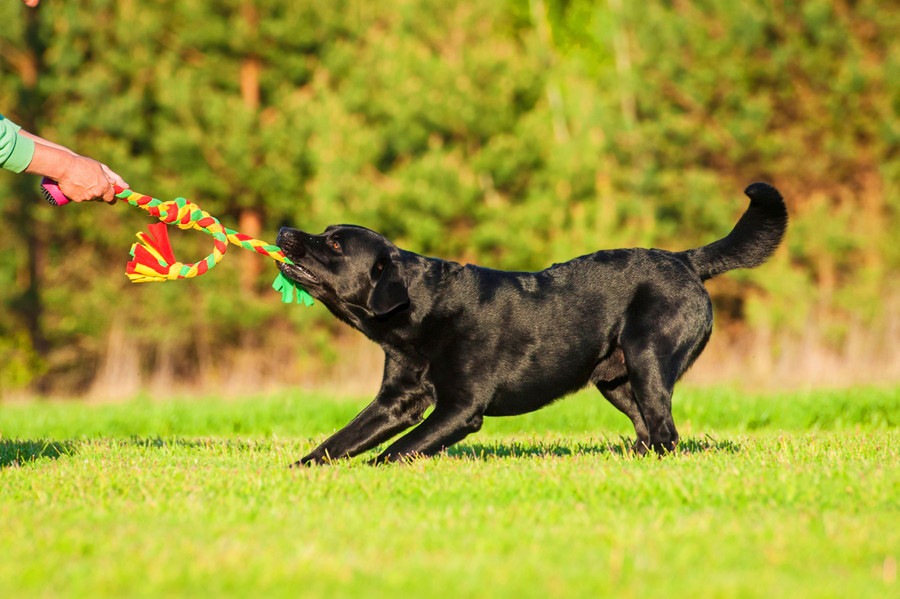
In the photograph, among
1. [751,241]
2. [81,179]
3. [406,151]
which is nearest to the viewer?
[81,179]

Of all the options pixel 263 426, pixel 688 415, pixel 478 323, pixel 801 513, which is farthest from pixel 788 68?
pixel 801 513

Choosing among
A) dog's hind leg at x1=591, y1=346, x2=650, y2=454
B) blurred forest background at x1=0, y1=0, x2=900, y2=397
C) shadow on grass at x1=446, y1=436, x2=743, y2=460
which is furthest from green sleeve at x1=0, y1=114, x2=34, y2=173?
blurred forest background at x1=0, y1=0, x2=900, y2=397

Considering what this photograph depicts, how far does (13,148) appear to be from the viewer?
526 cm

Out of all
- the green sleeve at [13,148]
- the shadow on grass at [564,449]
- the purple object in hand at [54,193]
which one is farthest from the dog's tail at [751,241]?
the green sleeve at [13,148]

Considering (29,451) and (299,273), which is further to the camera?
(29,451)

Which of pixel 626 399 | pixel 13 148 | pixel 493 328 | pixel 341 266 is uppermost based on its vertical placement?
pixel 13 148

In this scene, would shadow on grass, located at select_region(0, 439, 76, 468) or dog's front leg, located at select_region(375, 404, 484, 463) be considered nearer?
dog's front leg, located at select_region(375, 404, 484, 463)

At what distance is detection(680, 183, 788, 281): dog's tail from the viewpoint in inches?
257

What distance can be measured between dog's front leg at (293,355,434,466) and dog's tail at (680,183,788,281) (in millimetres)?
1931

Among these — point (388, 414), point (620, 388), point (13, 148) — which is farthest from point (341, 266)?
point (620, 388)

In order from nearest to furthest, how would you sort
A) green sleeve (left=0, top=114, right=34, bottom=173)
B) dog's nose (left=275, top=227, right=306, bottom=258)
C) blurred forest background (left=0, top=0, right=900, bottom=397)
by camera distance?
green sleeve (left=0, top=114, right=34, bottom=173) → dog's nose (left=275, top=227, right=306, bottom=258) → blurred forest background (left=0, top=0, right=900, bottom=397)

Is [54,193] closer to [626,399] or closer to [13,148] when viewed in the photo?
[13,148]

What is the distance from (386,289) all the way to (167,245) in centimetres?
130

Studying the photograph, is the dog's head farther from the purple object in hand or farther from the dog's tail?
the dog's tail
